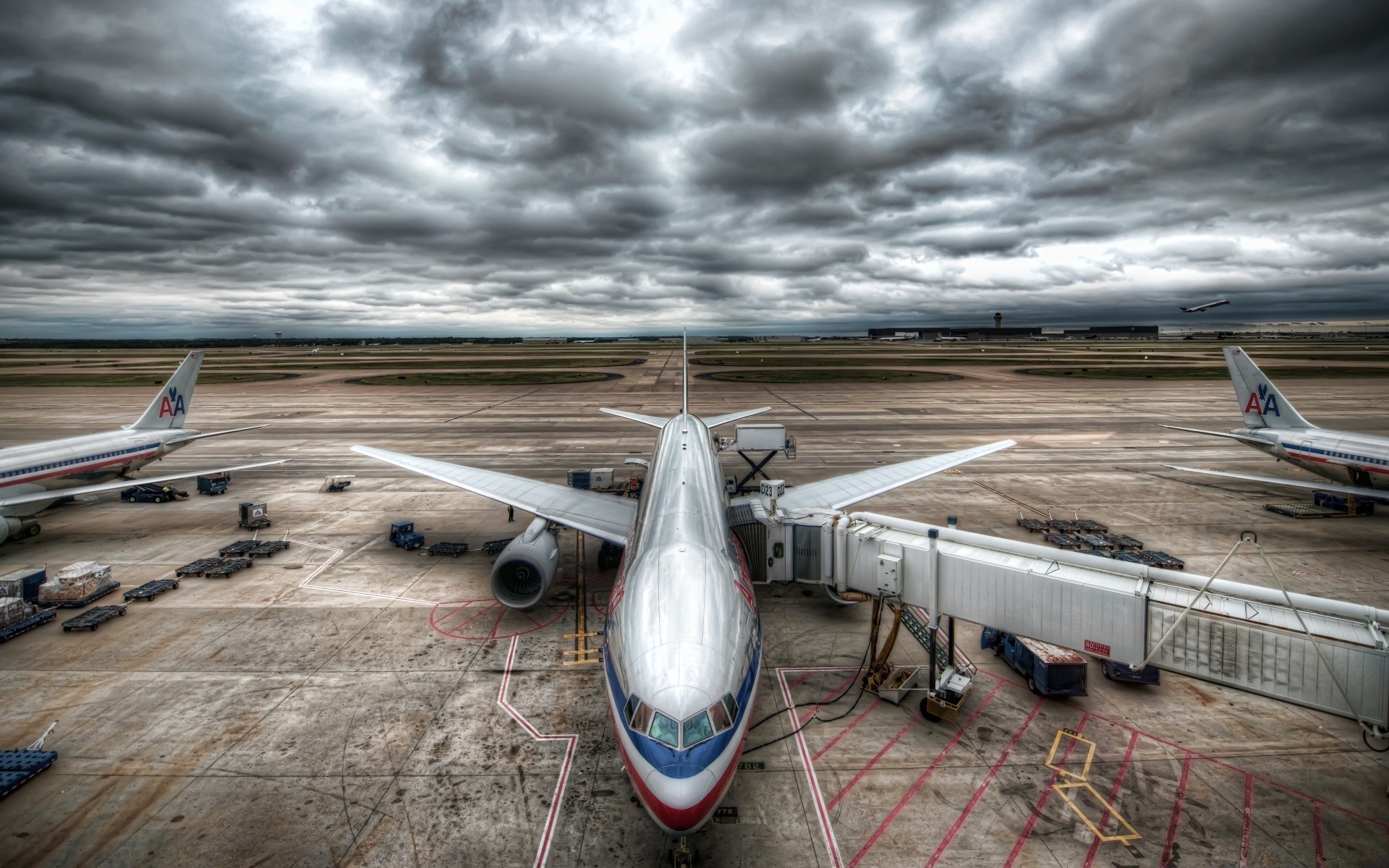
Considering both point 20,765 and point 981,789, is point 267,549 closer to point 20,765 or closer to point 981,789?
point 20,765

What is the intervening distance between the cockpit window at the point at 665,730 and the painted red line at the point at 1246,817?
9.97m

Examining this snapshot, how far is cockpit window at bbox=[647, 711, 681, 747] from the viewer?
348 inches

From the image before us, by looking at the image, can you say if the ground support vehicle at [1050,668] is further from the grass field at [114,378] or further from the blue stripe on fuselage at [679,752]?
the grass field at [114,378]

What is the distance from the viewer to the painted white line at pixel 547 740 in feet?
34.5

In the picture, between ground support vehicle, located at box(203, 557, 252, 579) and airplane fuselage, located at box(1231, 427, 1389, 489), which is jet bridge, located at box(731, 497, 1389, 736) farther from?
airplane fuselage, located at box(1231, 427, 1389, 489)

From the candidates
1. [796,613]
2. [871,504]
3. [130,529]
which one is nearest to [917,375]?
[871,504]

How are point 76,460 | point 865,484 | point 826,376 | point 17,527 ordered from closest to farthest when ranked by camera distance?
point 865,484
point 17,527
point 76,460
point 826,376

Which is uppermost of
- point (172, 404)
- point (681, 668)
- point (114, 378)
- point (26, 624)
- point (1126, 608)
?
point (114, 378)

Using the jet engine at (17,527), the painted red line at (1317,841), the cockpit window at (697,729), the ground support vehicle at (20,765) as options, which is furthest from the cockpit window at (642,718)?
the jet engine at (17,527)

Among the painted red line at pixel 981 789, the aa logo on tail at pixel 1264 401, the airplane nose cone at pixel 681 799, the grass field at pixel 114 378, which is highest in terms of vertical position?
the grass field at pixel 114 378

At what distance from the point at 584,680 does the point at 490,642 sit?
3.83 m

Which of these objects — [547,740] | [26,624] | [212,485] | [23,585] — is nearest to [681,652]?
[547,740]

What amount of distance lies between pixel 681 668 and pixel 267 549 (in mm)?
23262

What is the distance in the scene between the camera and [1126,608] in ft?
38.5
